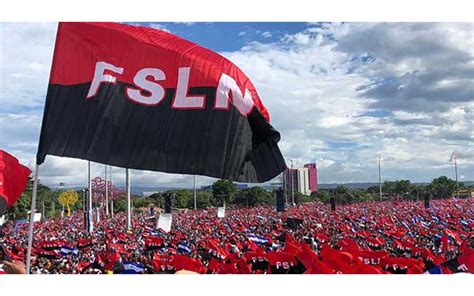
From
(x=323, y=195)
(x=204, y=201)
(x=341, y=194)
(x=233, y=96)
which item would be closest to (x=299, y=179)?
A: (x=341, y=194)

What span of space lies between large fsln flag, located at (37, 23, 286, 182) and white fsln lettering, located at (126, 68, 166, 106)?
11mm

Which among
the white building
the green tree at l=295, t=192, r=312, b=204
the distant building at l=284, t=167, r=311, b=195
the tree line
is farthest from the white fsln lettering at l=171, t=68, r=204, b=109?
the green tree at l=295, t=192, r=312, b=204

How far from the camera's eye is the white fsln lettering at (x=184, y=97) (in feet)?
18.0

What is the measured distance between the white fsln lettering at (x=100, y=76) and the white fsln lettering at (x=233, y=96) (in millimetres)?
1109

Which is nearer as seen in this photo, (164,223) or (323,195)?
(164,223)

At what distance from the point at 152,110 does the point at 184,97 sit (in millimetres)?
366

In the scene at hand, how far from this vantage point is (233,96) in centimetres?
557

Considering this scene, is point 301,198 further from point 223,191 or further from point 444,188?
point 444,188

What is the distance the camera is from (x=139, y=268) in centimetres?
950

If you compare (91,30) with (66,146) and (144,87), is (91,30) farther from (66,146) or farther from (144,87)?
(66,146)

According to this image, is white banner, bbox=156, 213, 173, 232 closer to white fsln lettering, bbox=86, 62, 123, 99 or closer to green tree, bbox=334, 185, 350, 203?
white fsln lettering, bbox=86, 62, 123, 99

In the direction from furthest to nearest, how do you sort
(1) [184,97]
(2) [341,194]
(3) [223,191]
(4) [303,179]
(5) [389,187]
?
(5) [389,187], (2) [341,194], (3) [223,191], (4) [303,179], (1) [184,97]

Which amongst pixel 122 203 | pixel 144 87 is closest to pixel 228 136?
pixel 144 87

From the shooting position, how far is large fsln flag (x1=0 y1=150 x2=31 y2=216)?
6.50 metres
